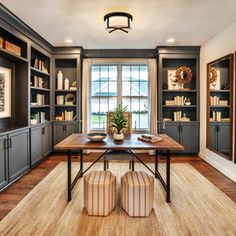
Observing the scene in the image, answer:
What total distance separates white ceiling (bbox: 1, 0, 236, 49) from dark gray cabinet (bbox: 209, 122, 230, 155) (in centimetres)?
→ 175

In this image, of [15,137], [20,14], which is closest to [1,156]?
[15,137]

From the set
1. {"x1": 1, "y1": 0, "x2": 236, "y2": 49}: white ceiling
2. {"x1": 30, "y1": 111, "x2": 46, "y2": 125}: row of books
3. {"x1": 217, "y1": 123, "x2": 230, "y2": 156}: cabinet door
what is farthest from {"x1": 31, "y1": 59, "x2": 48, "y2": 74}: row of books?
{"x1": 217, "y1": 123, "x2": 230, "y2": 156}: cabinet door

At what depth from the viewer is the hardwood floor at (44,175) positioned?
2.86 m

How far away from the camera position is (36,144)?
4.38m

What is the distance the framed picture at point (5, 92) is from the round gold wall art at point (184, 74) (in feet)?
12.1

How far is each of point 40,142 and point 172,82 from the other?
11.1 feet

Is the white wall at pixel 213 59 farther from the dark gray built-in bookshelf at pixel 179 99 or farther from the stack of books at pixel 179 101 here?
the stack of books at pixel 179 101

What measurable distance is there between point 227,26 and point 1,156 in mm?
4177

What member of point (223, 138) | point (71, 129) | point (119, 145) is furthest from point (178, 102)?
point (119, 145)

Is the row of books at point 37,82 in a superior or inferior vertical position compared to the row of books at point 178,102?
superior

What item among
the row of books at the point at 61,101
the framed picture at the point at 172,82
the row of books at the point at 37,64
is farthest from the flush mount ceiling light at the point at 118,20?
the row of books at the point at 61,101

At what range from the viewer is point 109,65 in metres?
5.73

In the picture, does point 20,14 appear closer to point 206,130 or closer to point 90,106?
point 90,106

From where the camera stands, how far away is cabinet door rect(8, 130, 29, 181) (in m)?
3.35
